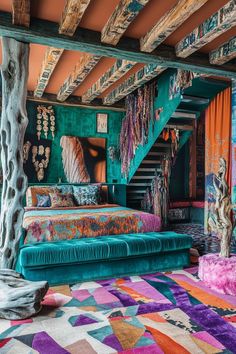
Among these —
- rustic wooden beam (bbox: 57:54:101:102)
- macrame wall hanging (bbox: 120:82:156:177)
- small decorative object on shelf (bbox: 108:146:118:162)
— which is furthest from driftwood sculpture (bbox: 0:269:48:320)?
small decorative object on shelf (bbox: 108:146:118:162)

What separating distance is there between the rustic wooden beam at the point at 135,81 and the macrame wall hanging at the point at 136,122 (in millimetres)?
431

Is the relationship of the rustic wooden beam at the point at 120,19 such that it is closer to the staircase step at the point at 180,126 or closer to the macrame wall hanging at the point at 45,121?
the staircase step at the point at 180,126

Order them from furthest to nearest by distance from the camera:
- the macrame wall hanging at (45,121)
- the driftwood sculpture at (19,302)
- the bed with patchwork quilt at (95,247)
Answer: the macrame wall hanging at (45,121) < the bed with patchwork quilt at (95,247) < the driftwood sculpture at (19,302)

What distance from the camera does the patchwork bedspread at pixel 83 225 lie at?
3.70 m

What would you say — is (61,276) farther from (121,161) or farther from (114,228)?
(121,161)

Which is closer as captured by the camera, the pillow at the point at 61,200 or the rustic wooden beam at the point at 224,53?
the rustic wooden beam at the point at 224,53

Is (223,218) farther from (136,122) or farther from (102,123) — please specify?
(102,123)

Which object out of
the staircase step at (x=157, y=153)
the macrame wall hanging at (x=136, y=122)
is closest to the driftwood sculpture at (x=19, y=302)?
the macrame wall hanging at (x=136, y=122)

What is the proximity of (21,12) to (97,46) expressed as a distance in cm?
83

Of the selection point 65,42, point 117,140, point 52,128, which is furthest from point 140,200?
point 65,42

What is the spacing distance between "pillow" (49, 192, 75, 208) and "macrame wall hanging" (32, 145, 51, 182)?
102 centimetres

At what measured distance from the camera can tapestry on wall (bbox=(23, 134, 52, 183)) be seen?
605 centimetres

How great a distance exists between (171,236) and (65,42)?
102 inches

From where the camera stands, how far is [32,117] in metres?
6.13
